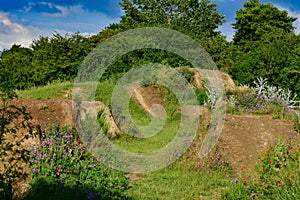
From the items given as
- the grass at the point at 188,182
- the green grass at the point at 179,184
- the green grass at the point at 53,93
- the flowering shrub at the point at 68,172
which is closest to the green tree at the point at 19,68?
the green grass at the point at 53,93

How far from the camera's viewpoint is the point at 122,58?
16016 mm

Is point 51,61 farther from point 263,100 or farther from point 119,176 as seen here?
point 119,176

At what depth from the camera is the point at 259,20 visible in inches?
1144

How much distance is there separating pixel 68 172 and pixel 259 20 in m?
26.1

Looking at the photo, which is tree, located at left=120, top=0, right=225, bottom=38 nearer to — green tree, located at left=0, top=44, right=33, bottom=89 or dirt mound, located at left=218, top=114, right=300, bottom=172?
green tree, located at left=0, top=44, right=33, bottom=89

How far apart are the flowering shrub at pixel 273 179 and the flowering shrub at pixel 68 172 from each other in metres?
1.65

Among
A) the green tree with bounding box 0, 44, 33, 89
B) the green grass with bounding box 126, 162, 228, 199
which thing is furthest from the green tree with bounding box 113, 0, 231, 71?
the green grass with bounding box 126, 162, 228, 199

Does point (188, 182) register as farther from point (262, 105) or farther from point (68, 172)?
point (262, 105)

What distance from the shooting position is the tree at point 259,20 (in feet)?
93.9

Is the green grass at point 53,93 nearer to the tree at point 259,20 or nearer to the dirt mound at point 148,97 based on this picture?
the dirt mound at point 148,97

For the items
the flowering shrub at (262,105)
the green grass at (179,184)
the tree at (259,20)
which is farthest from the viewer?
the tree at (259,20)

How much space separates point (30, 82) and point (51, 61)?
1.98 metres

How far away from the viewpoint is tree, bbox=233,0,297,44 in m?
28.6

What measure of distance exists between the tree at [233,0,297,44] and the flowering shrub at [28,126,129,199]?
24.0 metres
